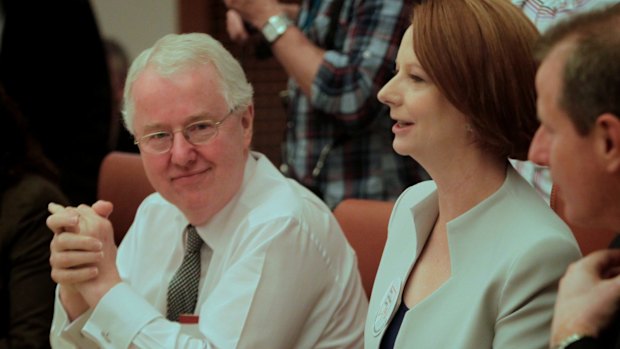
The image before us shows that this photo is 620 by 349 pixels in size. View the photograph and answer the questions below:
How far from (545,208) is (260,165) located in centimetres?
92

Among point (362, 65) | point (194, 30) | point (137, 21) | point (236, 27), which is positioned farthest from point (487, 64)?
point (137, 21)

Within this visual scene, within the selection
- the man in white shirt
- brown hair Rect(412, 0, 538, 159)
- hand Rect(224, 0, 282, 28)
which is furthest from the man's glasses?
hand Rect(224, 0, 282, 28)

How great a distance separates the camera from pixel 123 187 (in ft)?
11.7

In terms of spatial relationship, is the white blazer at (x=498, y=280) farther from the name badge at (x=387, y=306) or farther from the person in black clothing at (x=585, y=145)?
the person in black clothing at (x=585, y=145)

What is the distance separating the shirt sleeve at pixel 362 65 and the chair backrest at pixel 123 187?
0.66 meters

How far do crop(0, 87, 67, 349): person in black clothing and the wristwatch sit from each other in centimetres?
79

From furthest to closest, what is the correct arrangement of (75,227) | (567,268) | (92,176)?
(92,176) → (75,227) → (567,268)

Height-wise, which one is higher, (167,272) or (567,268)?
(567,268)

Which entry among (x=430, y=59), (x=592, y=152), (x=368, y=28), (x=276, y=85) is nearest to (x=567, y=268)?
(x=592, y=152)

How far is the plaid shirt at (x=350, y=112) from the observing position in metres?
3.21

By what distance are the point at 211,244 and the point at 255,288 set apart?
0.29 m

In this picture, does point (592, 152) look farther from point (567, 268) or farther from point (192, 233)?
point (192, 233)

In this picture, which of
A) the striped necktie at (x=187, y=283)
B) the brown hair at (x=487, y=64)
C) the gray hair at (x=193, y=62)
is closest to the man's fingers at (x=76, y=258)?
the striped necktie at (x=187, y=283)

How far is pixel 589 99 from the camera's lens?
153 cm
